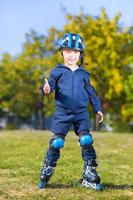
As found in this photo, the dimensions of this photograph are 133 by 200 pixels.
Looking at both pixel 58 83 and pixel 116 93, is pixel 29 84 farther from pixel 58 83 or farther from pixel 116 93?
pixel 58 83

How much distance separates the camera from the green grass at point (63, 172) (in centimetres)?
630

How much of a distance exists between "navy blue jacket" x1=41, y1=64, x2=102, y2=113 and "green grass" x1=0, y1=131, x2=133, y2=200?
1175mm

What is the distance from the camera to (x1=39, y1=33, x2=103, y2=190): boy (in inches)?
257

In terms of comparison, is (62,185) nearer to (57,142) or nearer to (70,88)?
(57,142)

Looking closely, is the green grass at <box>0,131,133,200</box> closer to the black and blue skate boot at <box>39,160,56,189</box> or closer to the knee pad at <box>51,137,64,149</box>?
the black and blue skate boot at <box>39,160,56,189</box>

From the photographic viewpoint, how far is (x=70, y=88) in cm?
656

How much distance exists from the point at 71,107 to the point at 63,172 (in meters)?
2.09

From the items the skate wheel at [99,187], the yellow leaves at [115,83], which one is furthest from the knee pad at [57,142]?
the yellow leaves at [115,83]

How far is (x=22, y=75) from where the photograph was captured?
1855 inches

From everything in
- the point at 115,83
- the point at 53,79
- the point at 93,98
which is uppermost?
the point at 115,83

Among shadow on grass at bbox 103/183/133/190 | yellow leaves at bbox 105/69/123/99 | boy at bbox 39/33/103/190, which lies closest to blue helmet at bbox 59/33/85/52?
boy at bbox 39/33/103/190

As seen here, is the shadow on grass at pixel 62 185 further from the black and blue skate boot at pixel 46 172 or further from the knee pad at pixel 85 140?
the knee pad at pixel 85 140

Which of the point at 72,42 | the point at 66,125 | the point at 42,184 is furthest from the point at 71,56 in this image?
the point at 42,184

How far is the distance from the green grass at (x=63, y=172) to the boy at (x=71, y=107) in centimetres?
32
